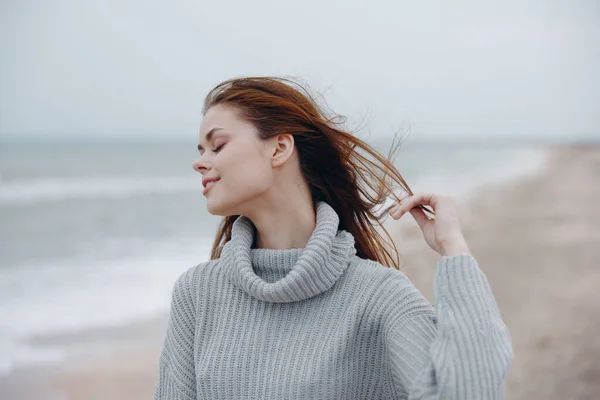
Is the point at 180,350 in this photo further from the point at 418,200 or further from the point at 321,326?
the point at 418,200

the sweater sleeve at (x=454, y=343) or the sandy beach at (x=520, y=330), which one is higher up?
the sandy beach at (x=520, y=330)

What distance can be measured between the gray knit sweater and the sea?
1.20 m

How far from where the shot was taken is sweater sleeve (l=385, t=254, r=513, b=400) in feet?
5.25

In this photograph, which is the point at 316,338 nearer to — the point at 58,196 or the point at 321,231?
the point at 321,231

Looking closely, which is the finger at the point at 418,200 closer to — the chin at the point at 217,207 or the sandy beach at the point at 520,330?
the chin at the point at 217,207

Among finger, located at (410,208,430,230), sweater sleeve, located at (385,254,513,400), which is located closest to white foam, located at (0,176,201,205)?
finger, located at (410,208,430,230)

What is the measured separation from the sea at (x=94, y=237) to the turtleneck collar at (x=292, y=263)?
3.70ft

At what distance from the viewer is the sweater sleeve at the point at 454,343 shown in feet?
5.25

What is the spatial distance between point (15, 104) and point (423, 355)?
31.5m

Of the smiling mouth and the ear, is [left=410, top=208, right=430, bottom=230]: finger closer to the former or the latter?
the ear

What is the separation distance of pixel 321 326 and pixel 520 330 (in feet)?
12.3

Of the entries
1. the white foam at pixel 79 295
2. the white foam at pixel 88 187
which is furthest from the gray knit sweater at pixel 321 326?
the white foam at pixel 88 187

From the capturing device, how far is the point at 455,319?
164 centimetres

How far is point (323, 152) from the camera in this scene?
6.74 ft
